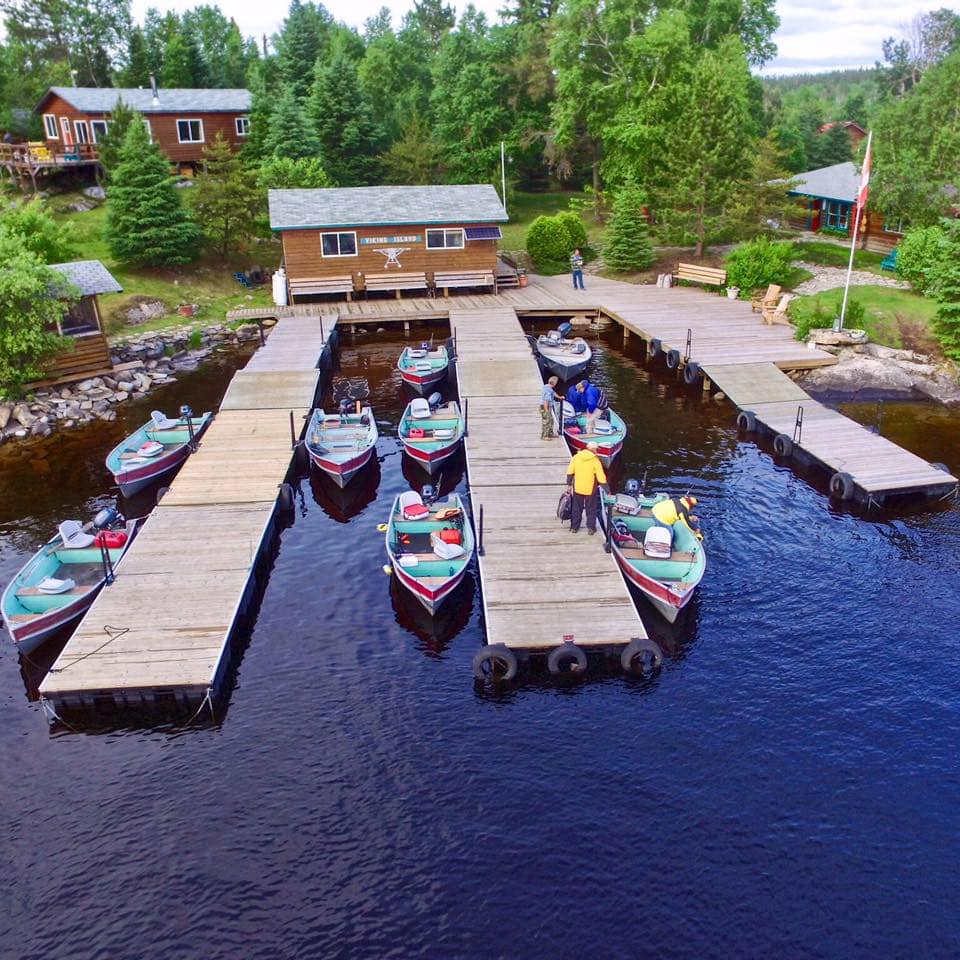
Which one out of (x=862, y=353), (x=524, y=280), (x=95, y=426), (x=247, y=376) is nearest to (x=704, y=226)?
(x=524, y=280)

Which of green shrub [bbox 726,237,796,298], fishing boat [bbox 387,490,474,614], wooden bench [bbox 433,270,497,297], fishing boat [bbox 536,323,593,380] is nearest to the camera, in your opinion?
fishing boat [bbox 387,490,474,614]

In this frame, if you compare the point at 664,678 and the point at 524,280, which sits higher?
the point at 524,280

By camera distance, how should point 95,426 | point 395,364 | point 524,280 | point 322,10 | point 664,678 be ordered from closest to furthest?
point 664,678, point 95,426, point 395,364, point 524,280, point 322,10

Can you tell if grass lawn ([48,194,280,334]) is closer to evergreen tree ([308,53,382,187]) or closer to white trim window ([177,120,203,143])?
evergreen tree ([308,53,382,187])

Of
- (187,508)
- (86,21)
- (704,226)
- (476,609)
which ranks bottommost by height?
(476,609)

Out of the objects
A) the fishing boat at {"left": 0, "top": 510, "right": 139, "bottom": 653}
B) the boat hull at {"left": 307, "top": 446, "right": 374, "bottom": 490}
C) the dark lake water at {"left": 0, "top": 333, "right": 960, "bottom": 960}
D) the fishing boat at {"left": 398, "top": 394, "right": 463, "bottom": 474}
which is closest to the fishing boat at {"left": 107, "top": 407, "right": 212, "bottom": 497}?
the fishing boat at {"left": 0, "top": 510, "right": 139, "bottom": 653}

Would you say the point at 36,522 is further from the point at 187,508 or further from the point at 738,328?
the point at 738,328

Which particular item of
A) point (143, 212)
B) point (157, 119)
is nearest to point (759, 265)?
point (143, 212)
